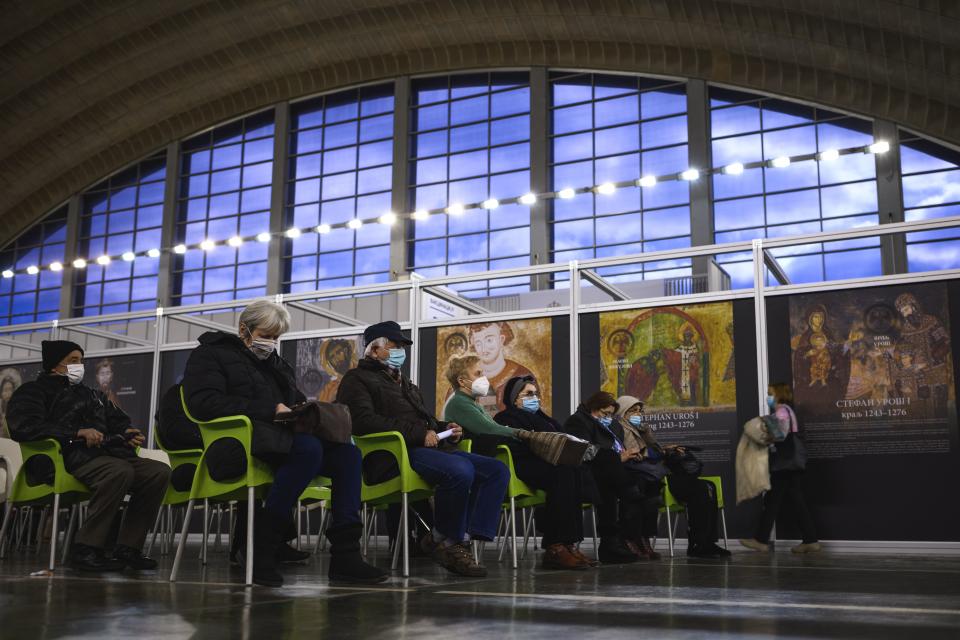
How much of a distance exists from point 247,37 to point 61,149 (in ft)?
18.9

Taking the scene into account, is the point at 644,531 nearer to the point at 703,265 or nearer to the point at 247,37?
the point at 703,265

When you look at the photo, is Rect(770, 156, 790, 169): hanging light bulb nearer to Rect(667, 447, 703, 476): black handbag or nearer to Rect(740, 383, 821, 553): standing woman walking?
Rect(740, 383, 821, 553): standing woman walking

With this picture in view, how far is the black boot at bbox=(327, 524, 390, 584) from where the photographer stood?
→ 3771 millimetres

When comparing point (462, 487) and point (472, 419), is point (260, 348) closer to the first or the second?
point (462, 487)

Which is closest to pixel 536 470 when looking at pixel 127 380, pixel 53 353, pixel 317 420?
pixel 317 420

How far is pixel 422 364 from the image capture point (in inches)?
342

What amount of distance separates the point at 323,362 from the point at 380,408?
4727 mm

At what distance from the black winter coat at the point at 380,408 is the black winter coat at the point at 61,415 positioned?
4.81 ft

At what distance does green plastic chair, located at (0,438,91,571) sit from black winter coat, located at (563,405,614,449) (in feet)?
9.17

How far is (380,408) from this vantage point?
4500mm

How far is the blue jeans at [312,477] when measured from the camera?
12.7 feet

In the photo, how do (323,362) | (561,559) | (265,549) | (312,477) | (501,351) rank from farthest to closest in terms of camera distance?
(323,362) < (501,351) < (561,559) < (312,477) < (265,549)

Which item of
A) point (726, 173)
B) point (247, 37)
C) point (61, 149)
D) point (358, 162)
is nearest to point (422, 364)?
point (726, 173)

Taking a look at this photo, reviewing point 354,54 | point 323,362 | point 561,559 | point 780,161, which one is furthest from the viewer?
point 354,54
